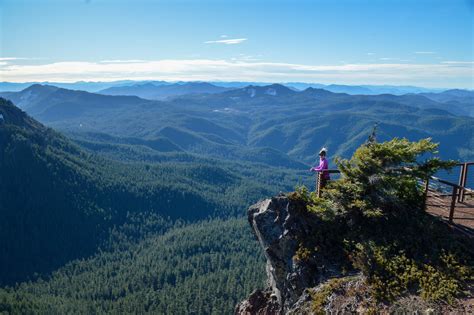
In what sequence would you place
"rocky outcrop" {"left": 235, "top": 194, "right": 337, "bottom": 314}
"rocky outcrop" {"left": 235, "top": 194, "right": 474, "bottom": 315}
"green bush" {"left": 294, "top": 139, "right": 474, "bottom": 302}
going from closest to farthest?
"rocky outcrop" {"left": 235, "top": 194, "right": 474, "bottom": 315} < "green bush" {"left": 294, "top": 139, "right": 474, "bottom": 302} < "rocky outcrop" {"left": 235, "top": 194, "right": 337, "bottom": 314}

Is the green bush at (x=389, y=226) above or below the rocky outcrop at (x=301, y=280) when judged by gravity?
above

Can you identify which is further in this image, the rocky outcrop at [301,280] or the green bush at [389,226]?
the green bush at [389,226]

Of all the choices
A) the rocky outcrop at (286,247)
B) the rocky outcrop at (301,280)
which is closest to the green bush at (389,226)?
the rocky outcrop at (301,280)

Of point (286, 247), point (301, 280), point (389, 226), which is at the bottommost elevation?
point (301, 280)

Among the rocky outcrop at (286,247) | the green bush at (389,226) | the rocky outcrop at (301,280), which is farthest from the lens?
→ the rocky outcrop at (286,247)

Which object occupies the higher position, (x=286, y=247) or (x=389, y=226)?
(x=389, y=226)

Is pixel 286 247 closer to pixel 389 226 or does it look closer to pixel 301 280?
pixel 301 280

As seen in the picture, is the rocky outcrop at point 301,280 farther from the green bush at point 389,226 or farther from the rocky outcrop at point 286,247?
the green bush at point 389,226

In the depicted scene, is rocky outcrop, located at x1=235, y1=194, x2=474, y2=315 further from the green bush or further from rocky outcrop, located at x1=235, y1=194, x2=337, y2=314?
the green bush

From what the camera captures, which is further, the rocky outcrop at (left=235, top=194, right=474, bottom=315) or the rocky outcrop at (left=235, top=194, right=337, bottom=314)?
the rocky outcrop at (left=235, top=194, right=337, bottom=314)

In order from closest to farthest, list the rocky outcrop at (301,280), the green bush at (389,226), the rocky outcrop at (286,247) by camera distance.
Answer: the rocky outcrop at (301,280)
the green bush at (389,226)
the rocky outcrop at (286,247)

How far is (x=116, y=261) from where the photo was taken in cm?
18100

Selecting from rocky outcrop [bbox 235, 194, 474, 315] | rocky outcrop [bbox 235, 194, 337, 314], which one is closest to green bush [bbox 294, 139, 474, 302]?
rocky outcrop [bbox 235, 194, 474, 315]

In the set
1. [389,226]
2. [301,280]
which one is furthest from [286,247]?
[389,226]
